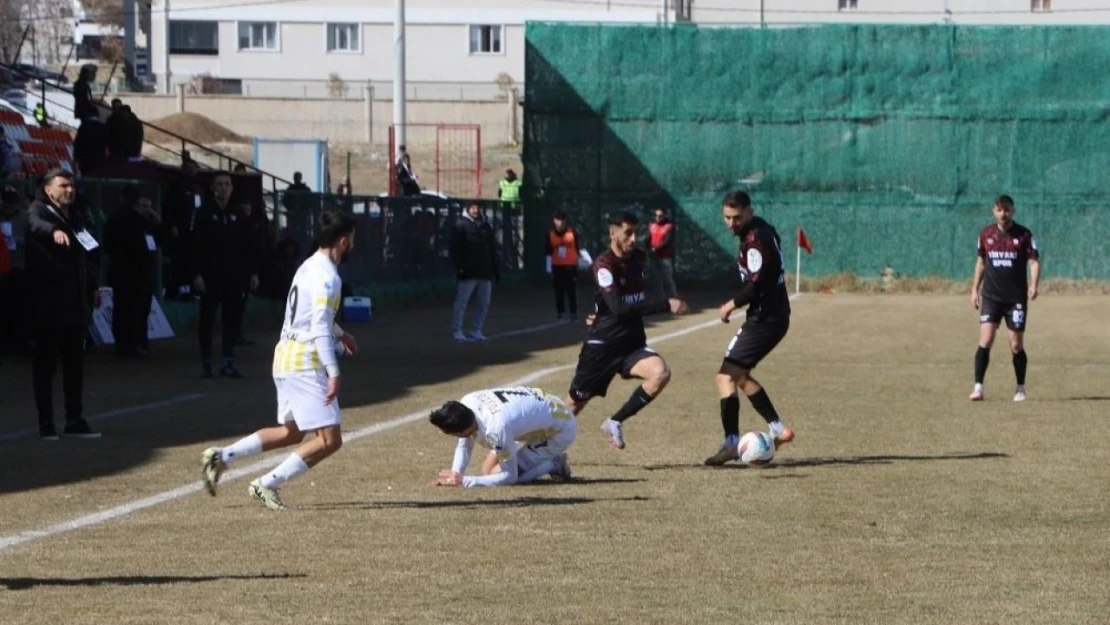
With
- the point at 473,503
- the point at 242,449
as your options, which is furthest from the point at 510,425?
the point at 242,449

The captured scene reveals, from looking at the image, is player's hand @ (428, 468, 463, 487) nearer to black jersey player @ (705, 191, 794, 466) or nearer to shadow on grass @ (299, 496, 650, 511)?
shadow on grass @ (299, 496, 650, 511)

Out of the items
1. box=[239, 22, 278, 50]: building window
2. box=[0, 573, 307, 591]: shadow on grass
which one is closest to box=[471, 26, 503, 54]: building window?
box=[239, 22, 278, 50]: building window

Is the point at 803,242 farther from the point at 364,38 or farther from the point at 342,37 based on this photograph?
the point at 342,37

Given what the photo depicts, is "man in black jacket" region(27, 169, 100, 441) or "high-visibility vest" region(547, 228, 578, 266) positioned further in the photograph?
"high-visibility vest" region(547, 228, 578, 266)

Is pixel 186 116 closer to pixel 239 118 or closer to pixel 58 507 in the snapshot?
pixel 239 118

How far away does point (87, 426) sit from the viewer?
14.5 metres

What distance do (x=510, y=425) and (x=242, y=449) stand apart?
165cm

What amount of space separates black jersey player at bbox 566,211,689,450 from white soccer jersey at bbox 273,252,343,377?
263cm

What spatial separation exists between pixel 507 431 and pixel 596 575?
2802 mm

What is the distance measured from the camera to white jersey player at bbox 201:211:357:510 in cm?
1045

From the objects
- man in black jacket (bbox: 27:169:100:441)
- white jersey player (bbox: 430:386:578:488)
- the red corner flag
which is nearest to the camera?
white jersey player (bbox: 430:386:578:488)

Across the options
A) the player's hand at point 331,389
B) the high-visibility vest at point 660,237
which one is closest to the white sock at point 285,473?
the player's hand at point 331,389

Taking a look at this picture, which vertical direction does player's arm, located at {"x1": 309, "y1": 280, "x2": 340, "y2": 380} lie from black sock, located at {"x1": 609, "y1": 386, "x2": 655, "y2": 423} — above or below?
above

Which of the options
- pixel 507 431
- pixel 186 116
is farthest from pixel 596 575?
pixel 186 116
